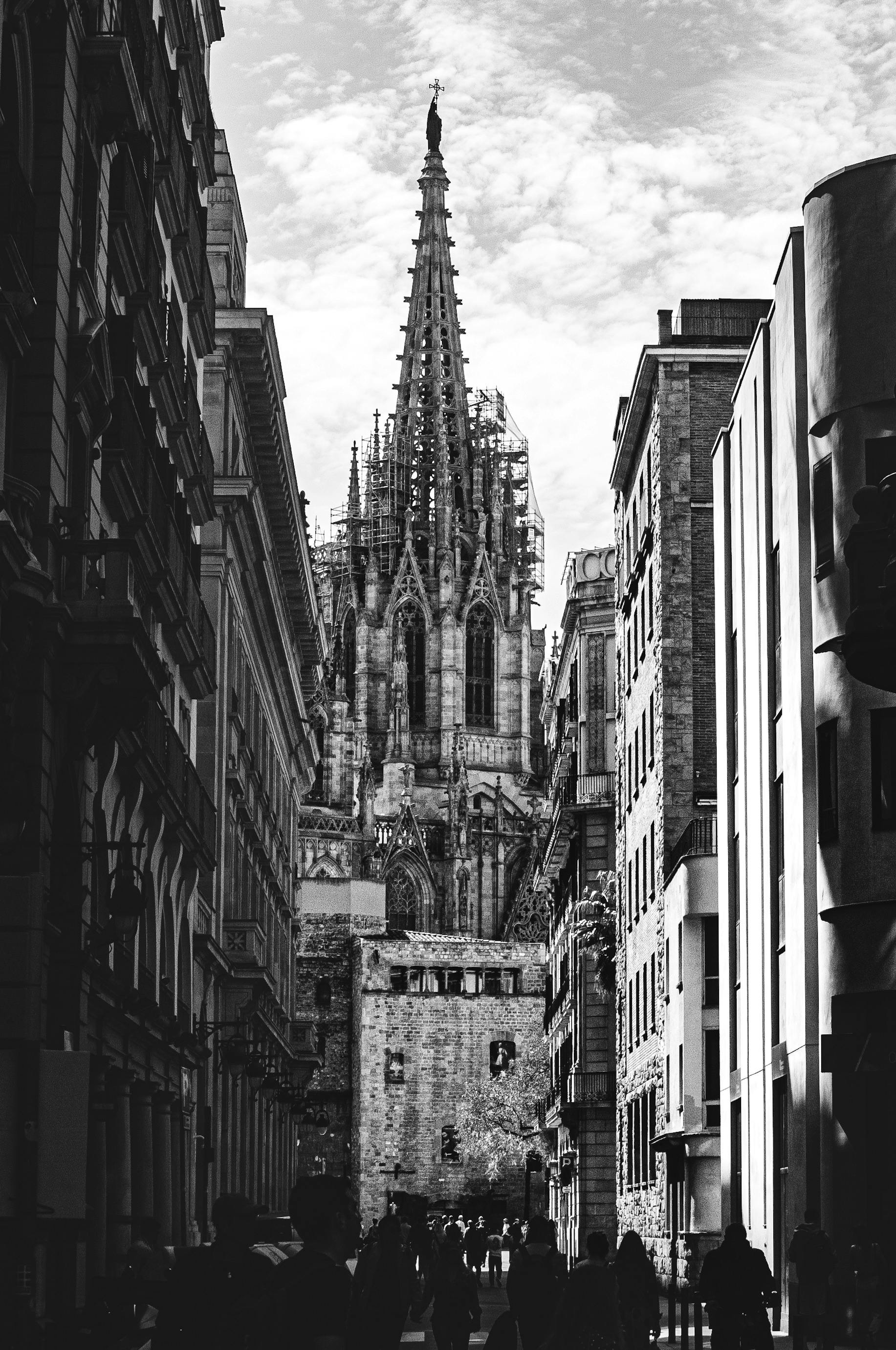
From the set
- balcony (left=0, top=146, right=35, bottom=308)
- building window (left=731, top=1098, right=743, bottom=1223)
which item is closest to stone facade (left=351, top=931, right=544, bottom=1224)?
building window (left=731, top=1098, right=743, bottom=1223)

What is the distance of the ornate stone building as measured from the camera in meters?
141

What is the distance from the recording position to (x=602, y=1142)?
61094mm

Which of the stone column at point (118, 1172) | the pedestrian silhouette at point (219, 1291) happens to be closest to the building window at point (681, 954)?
the stone column at point (118, 1172)

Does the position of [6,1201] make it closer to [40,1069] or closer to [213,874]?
[40,1069]

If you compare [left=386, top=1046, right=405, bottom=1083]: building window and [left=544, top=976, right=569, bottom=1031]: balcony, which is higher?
[left=544, top=976, right=569, bottom=1031]: balcony

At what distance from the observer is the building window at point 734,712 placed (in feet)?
A: 119

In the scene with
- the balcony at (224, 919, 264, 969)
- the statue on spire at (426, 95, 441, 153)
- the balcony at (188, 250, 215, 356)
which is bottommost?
the balcony at (224, 919, 264, 969)

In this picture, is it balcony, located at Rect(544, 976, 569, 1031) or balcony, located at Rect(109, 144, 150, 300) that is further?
balcony, located at Rect(544, 976, 569, 1031)

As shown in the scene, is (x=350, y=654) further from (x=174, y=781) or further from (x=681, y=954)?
(x=174, y=781)

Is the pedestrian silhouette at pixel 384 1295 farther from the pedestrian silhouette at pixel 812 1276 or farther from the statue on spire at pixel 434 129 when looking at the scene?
the statue on spire at pixel 434 129

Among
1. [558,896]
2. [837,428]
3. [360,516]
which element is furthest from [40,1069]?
[360,516]

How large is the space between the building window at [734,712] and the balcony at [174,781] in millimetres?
8449

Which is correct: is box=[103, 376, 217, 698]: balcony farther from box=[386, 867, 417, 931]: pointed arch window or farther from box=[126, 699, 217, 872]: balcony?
box=[386, 867, 417, 931]: pointed arch window

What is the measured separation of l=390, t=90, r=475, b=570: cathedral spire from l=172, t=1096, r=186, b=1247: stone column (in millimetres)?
125492
